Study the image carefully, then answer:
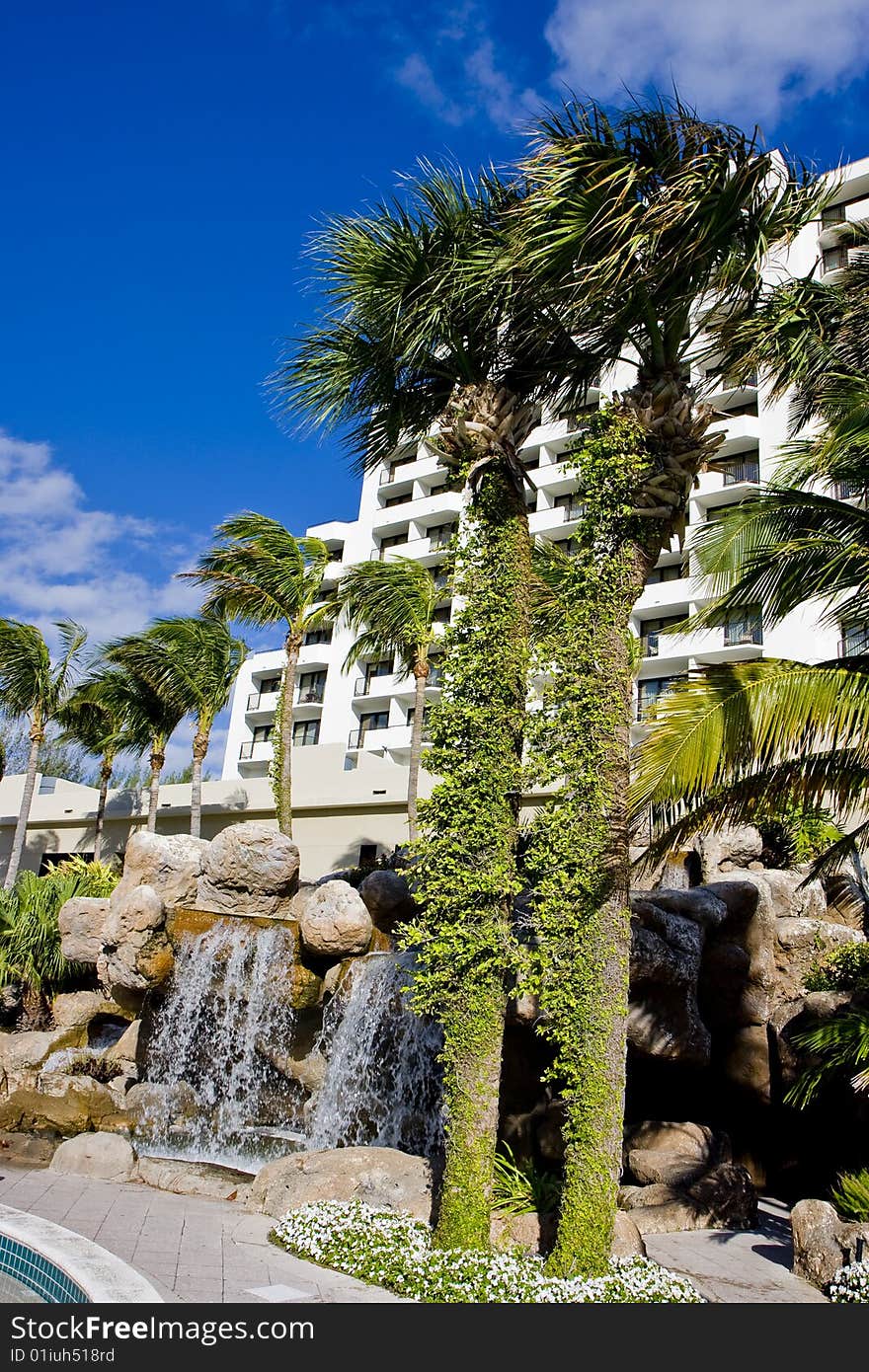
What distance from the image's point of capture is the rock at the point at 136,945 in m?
17.0

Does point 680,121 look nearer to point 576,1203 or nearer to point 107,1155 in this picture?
point 576,1203

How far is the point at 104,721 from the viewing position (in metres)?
34.8

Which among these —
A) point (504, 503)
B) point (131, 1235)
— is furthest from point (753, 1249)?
point (504, 503)

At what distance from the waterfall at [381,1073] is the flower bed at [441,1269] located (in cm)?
409

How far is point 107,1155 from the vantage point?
11.8 meters

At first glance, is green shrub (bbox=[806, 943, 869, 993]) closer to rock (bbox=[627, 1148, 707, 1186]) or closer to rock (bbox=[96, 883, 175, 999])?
rock (bbox=[627, 1148, 707, 1186])

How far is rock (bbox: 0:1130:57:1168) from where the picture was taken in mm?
12422

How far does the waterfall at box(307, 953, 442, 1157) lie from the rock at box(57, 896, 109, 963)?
334 inches

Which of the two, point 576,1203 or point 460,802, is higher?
point 460,802

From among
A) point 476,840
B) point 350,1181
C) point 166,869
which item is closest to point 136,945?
point 166,869

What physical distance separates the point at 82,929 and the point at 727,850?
43.6 ft

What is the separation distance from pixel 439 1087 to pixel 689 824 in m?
5.91

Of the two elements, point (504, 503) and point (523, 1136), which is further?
point (523, 1136)

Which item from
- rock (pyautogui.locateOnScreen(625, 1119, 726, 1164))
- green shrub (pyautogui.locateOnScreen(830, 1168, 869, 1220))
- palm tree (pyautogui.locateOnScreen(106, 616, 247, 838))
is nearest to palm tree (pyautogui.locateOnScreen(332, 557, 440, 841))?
palm tree (pyautogui.locateOnScreen(106, 616, 247, 838))
